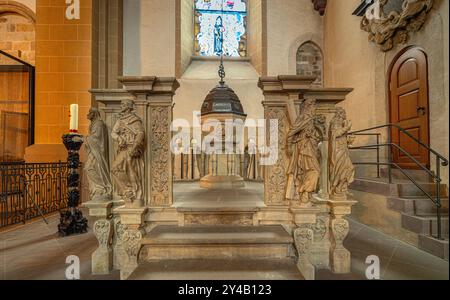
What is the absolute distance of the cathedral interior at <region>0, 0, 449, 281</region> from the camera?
2.34 meters

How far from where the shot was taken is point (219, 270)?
212 cm

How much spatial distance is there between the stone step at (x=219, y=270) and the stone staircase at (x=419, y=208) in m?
1.89

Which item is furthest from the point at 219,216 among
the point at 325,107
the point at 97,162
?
the point at 325,107

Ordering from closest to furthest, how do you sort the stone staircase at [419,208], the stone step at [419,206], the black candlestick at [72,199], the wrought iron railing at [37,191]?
the stone staircase at [419,208]
the stone step at [419,206]
the black candlestick at [72,199]
the wrought iron railing at [37,191]

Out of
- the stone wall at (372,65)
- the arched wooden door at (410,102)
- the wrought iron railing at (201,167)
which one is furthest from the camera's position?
the wrought iron railing at (201,167)

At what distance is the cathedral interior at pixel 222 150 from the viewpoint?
2.34 metres

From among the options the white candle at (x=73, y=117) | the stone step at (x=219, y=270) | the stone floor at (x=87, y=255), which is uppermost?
the white candle at (x=73, y=117)

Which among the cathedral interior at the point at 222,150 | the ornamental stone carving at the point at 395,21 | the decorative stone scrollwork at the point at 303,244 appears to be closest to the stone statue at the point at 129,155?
the cathedral interior at the point at 222,150

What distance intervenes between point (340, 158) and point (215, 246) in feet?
5.28

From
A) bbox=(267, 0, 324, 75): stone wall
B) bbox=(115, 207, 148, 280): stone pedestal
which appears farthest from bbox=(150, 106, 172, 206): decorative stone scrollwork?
bbox=(267, 0, 324, 75): stone wall

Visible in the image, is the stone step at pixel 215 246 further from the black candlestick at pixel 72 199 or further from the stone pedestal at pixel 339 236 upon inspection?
the black candlestick at pixel 72 199

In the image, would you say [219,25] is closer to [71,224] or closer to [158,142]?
[158,142]

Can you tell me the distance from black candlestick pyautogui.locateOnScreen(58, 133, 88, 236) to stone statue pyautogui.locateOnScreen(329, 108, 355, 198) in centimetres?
344
